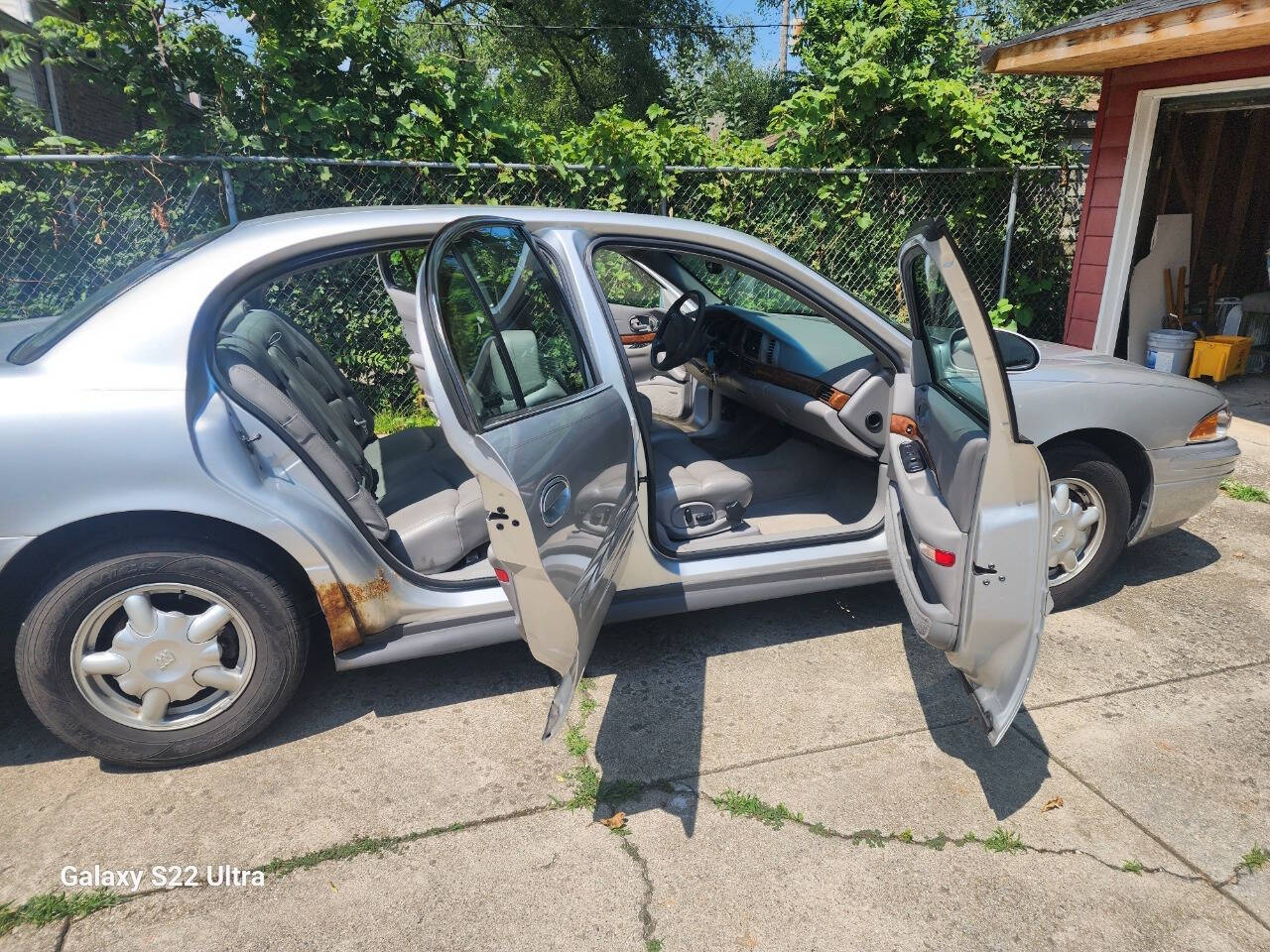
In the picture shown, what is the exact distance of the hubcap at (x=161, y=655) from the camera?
248cm

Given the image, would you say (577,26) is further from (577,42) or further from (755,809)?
(755,809)

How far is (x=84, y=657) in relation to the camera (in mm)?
2479

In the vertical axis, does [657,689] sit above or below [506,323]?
below

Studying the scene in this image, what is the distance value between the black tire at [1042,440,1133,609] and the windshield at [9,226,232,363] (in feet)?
10.6

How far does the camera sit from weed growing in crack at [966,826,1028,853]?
2365 mm

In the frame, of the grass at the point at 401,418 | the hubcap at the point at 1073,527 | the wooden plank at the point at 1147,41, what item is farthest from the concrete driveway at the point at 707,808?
the wooden plank at the point at 1147,41

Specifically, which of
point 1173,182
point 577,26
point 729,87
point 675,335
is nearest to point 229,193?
point 675,335

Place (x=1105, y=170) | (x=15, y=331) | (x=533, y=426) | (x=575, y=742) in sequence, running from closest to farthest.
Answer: (x=533, y=426) < (x=575, y=742) < (x=15, y=331) < (x=1105, y=170)

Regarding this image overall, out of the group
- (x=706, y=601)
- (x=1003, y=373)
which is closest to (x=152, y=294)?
(x=706, y=601)

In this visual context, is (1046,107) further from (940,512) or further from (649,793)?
(649,793)

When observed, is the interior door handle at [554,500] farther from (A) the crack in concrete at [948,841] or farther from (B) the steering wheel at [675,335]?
(B) the steering wheel at [675,335]

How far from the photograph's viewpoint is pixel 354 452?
3.13m

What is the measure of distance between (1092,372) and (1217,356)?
18.7ft

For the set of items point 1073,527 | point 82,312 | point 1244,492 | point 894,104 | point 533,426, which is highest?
point 894,104
